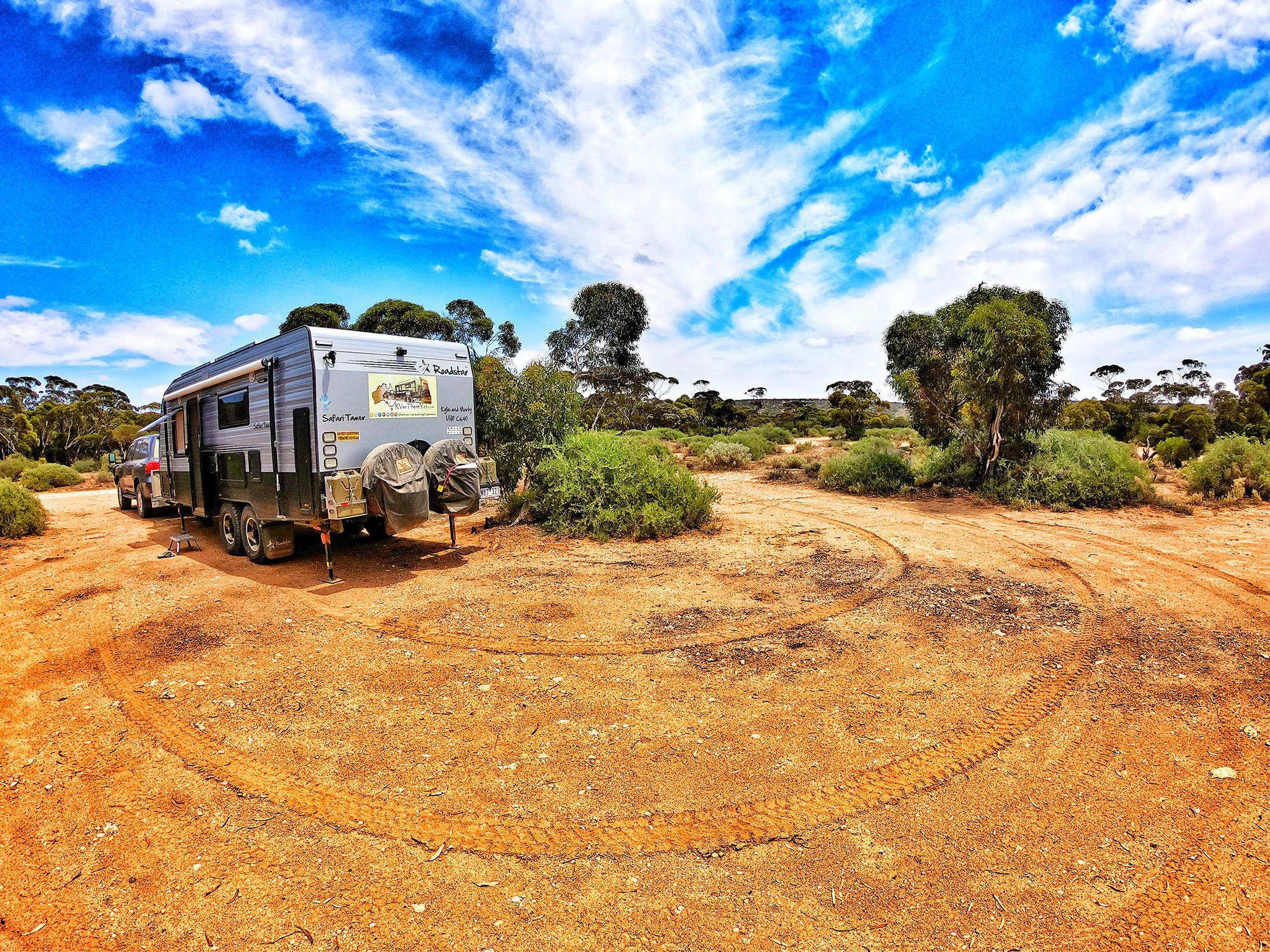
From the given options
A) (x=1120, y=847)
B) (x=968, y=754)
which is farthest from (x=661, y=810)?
Result: (x=1120, y=847)

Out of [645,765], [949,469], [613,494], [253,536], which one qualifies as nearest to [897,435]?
[949,469]

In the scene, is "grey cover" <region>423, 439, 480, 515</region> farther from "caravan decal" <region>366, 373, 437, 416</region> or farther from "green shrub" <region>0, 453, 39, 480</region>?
"green shrub" <region>0, 453, 39, 480</region>

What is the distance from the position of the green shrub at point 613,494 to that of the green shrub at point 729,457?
13.0 metres

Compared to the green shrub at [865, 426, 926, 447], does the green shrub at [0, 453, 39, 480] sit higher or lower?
lower

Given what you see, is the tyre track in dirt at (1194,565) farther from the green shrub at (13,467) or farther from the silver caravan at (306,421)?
the green shrub at (13,467)

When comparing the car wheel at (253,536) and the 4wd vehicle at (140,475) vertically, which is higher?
the 4wd vehicle at (140,475)

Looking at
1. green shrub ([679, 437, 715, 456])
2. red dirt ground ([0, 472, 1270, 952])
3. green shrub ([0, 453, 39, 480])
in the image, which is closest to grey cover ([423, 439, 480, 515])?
red dirt ground ([0, 472, 1270, 952])

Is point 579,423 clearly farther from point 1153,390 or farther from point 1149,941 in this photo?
point 1153,390

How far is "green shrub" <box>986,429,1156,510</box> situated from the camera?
12.9 m

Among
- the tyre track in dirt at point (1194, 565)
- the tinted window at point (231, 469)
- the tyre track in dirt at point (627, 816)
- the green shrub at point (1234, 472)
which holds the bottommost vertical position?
the tyre track in dirt at point (627, 816)

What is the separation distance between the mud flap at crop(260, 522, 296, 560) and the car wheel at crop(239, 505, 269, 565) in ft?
0.13

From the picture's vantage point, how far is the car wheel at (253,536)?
9.16 metres

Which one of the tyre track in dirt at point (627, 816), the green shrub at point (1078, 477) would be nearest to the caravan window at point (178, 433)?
the tyre track in dirt at point (627, 816)

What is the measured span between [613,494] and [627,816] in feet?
26.1
